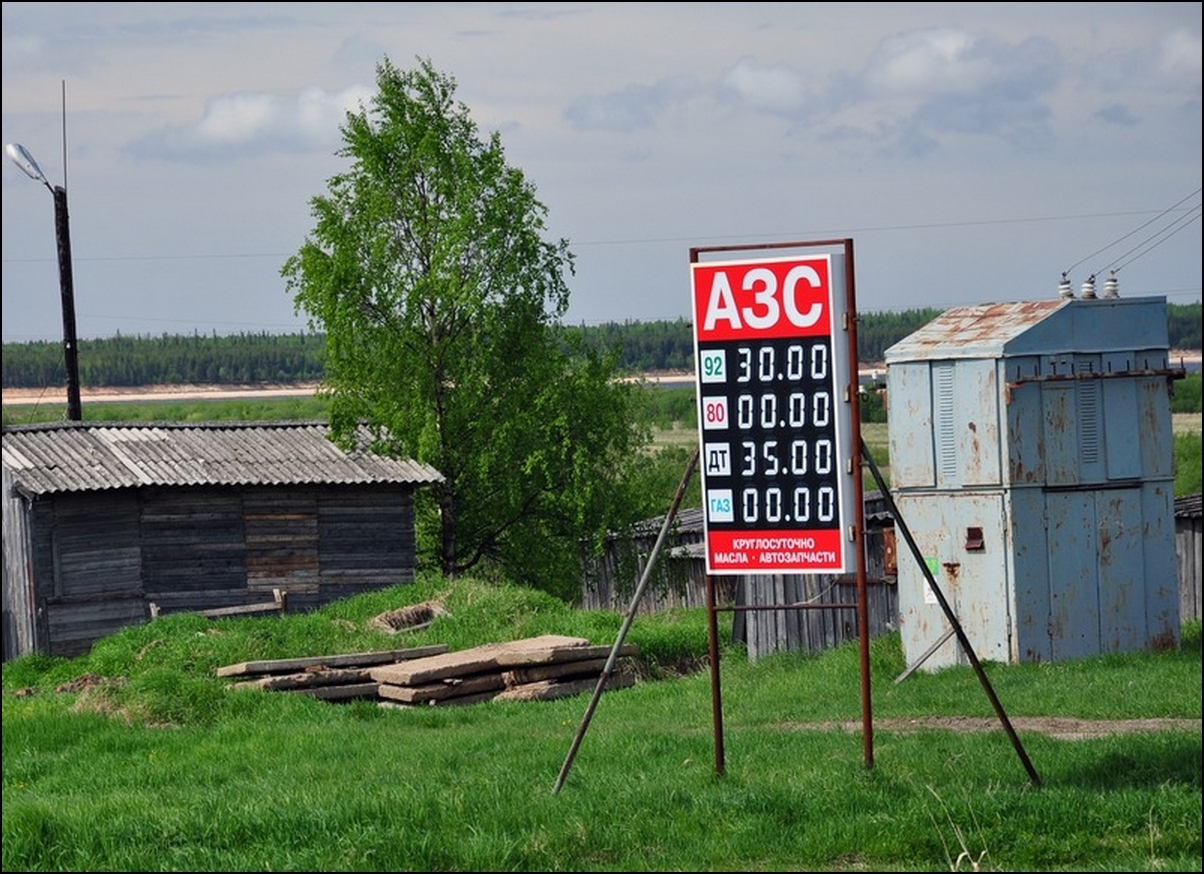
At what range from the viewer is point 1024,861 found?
9.46 m

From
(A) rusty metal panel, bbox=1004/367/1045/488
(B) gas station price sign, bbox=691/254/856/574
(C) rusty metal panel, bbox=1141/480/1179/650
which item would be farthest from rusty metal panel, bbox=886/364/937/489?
(B) gas station price sign, bbox=691/254/856/574

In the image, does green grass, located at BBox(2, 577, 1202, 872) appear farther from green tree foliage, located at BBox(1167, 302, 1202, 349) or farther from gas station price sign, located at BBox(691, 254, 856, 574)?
green tree foliage, located at BBox(1167, 302, 1202, 349)

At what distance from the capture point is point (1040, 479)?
1873cm

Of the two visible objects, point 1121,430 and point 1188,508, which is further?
point 1188,508

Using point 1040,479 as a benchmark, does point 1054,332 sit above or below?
above

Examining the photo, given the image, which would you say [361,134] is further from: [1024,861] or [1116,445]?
[1024,861]

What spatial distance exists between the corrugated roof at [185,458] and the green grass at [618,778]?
5.53 m

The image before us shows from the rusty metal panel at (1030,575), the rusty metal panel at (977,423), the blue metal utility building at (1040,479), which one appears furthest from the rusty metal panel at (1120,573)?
the rusty metal panel at (977,423)

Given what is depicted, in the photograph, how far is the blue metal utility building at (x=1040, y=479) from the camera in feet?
61.2

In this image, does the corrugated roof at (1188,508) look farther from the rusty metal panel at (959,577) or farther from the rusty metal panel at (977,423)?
the rusty metal panel at (977,423)

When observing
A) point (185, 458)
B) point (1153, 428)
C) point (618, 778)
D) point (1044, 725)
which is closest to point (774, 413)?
point (618, 778)

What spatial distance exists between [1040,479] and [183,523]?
46.7 feet

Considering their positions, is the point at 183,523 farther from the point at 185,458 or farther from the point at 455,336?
the point at 455,336

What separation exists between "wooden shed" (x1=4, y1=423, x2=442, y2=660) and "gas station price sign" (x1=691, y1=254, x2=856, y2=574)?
51.9 feet
